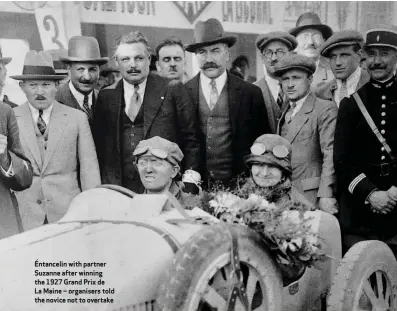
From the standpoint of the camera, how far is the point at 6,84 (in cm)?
594

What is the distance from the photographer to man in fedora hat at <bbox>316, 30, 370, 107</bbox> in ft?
18.8

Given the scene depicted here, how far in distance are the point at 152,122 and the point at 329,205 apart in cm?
159

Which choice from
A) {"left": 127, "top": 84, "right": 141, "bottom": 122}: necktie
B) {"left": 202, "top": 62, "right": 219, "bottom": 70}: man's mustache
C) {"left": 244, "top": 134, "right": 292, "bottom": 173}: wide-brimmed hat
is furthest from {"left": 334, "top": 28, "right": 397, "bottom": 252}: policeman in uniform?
{"left": 127, "top": 84, "right": 141, "bottom": 122}: necktie

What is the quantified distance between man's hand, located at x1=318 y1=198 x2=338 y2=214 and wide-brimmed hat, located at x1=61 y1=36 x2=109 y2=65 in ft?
7.47

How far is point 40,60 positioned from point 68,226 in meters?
2.20

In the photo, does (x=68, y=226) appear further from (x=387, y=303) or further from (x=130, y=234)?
(x=387, y=303)

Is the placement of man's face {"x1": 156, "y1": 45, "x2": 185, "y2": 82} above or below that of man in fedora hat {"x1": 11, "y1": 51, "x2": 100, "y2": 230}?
above

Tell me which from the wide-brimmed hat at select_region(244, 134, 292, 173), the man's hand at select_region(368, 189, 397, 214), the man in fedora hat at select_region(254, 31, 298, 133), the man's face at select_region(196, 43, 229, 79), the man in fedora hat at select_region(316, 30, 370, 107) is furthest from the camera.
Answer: the man in fedora hat at select_region(254, 31, 298, 133)

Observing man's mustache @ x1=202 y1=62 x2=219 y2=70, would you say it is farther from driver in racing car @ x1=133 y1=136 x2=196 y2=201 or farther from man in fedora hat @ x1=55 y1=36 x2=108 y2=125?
driver in racing car @ x1=133 y1=136 x2=196 y2=201

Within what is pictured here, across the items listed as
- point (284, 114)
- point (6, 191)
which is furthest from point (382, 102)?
point (6, 191)

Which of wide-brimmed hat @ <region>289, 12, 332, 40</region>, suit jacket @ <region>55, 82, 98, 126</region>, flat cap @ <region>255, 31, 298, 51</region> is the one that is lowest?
suit jacket @ <region>55, 82, 98, 126</region>

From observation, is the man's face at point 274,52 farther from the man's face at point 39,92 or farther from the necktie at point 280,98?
the man's face at point 39,92

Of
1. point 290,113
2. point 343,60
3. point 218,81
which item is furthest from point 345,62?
point 218,81

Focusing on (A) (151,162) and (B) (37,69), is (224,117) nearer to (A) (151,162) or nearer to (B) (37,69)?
(A) (151,162)
